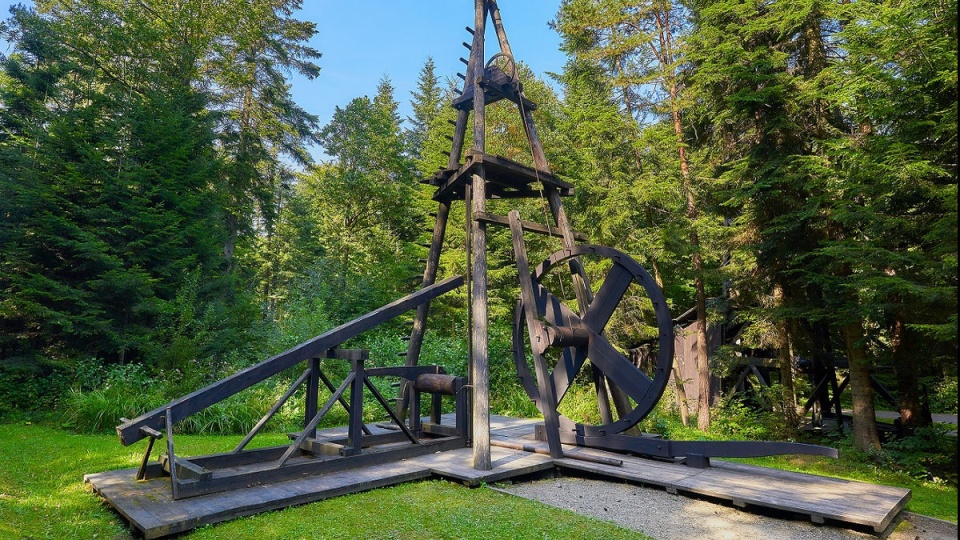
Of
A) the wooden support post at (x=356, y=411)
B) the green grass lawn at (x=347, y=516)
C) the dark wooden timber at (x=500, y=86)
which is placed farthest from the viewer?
the dark wooden timber at (x=500, y=86)

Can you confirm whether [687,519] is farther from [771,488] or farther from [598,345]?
[598,345]

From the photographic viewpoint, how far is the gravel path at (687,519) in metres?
3.47

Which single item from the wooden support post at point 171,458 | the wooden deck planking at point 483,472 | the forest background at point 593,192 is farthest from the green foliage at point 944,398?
the wooden support post at point 171,458

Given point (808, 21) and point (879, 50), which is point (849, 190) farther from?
point (808, 21)

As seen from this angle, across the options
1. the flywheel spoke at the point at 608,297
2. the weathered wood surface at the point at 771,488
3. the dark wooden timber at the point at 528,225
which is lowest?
the weathered wood surface at the point at 771,488

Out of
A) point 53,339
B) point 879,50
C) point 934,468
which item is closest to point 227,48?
point 53,339

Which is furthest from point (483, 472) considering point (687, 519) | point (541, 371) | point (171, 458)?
point (171, 458)

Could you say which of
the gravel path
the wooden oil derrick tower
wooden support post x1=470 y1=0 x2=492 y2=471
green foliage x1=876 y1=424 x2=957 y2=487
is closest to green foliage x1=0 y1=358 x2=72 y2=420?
the wooden oil derrick tower

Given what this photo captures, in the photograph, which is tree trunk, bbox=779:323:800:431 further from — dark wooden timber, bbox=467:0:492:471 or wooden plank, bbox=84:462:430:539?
wooden plank, bbox=84:462:430:539

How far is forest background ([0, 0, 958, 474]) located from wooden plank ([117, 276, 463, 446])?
4083 mm

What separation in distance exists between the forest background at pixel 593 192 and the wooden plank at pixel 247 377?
408cm

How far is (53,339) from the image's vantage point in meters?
9.41

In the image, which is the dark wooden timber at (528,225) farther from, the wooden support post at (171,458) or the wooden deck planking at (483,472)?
the wooden support post at (171,458)

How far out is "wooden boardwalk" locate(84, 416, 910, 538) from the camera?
11.5ft
